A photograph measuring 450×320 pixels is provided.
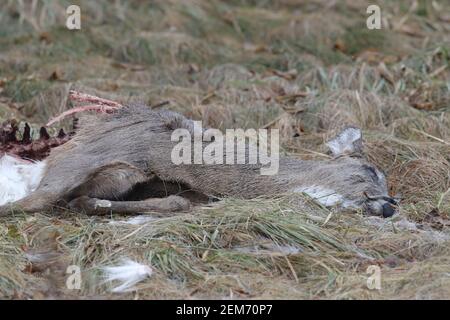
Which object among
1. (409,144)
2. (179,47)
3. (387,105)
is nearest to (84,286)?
(409,144)

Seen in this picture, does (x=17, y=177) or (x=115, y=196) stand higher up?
(x=17, y=177)

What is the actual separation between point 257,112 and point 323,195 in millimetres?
2304

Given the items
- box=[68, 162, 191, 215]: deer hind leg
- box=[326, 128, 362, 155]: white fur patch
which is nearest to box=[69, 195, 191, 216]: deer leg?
box=[68, 162, 191, 215]: deer hind leg

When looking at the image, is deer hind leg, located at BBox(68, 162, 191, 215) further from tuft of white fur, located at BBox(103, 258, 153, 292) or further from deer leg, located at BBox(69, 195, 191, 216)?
tuft of white fur, located at BBox(103, 258, 153, 292)

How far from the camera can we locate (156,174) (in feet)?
19.2

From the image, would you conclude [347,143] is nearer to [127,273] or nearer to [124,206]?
[124,206]

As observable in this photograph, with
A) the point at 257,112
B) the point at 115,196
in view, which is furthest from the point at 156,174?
the point at 257,112

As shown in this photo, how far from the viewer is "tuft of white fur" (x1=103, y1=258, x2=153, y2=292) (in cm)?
464

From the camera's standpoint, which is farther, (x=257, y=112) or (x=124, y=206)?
(x=257, y=112)

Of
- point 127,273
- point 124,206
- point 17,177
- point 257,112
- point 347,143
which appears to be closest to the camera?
point 127,273

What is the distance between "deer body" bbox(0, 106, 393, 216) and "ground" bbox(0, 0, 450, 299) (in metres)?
0.14

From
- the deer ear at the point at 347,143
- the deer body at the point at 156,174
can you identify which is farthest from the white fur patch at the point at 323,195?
the deer ear at the point at 347,143

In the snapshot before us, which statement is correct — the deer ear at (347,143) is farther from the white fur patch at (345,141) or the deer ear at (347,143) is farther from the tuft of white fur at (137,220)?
the tuft of white fur at (137,220)
